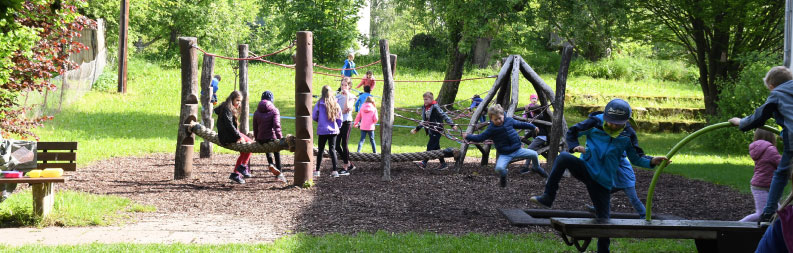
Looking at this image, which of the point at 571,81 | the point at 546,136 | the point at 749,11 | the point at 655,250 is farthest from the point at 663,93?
the point at 655,250

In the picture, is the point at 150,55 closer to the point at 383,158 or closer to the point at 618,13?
the point at 618,13

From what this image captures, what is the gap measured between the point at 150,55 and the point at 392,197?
2950 centimetres

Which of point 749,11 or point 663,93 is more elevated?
point 749,11

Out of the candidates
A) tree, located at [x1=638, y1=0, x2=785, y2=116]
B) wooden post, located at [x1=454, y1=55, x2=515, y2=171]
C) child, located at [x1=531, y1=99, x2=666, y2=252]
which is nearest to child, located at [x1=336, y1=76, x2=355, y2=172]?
wooden post, located at [x1=454, y1=55, x2=515, y2=171]

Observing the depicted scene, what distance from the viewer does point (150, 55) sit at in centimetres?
3697

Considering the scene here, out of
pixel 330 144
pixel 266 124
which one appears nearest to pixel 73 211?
pixel 266 124

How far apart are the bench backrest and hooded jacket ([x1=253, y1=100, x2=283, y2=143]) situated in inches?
93.0

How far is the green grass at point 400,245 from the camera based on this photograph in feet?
21.6

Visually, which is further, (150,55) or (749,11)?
(150,55)

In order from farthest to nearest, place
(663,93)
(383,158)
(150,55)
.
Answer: (150,55) → (663,93) → (383,158)

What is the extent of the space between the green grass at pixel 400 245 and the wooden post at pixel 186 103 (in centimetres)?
458

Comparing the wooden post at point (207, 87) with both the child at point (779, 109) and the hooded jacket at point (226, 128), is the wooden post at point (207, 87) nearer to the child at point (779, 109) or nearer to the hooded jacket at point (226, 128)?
the hooded jacket at point (226, 128)

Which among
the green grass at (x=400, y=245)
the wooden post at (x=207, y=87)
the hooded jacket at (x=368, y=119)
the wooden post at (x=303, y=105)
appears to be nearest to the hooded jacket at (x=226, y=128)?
the wooden post at (x=303, y=105)

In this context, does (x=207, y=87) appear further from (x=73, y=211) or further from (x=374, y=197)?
(x=73, y=211)
